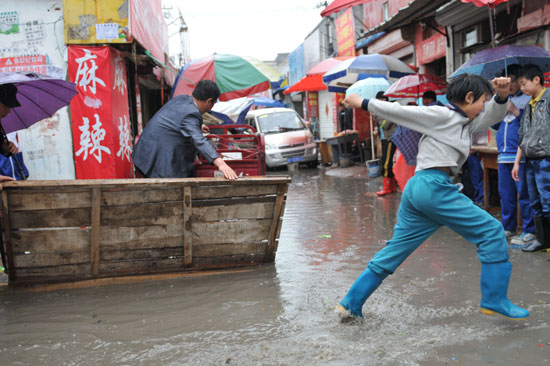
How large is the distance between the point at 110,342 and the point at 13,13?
503 cm

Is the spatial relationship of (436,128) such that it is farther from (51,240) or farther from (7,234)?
(7,234)

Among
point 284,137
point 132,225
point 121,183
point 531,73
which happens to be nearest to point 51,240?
point 132,225

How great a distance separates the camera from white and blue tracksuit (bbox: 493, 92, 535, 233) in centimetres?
490

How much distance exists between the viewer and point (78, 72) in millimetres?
6098

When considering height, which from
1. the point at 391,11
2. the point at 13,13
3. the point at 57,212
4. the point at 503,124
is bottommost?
the point at 57,212

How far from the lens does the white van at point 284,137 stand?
608 inches

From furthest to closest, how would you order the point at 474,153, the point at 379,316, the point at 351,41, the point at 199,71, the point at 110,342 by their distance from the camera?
the point at 351,41
the point at 199,71
the point at 474,153
the point at 379,316
the point at 110,342

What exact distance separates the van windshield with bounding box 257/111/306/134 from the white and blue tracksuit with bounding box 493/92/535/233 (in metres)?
11.3

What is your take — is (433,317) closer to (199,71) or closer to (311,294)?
(311,294)

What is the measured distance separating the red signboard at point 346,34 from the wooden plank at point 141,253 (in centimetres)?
1745

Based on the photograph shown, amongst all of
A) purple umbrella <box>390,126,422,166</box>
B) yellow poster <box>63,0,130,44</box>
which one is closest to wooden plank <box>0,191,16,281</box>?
yellow poster <box>63,0,130,44</box>

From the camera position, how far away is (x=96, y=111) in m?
6.25

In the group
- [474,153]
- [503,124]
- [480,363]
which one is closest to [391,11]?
[474,153]

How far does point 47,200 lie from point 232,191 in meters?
1.47
